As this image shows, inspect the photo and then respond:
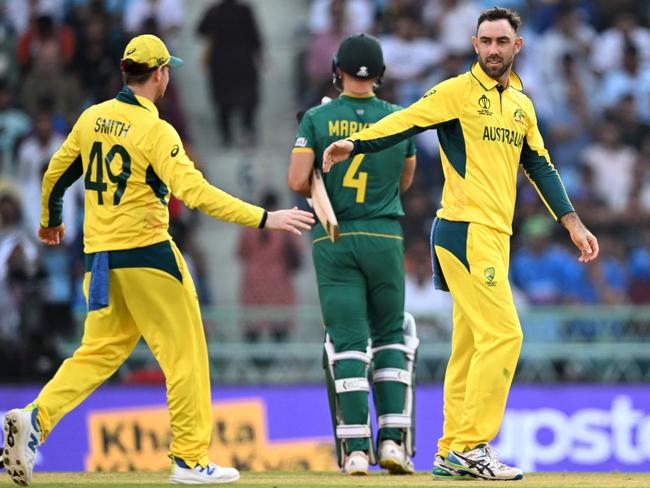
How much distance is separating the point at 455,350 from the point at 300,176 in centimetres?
147

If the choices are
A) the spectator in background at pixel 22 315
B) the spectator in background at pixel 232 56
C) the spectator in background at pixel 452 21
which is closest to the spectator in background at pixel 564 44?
the spectator in background at pixel 452 21

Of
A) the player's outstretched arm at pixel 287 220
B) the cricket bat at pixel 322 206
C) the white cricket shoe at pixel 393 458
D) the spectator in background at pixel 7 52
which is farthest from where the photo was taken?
the spectator in background at pixel 7 52

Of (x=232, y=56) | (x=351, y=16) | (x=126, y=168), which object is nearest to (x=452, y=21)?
(x=351, y=16)

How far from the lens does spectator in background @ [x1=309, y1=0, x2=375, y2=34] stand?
17984 millimetres

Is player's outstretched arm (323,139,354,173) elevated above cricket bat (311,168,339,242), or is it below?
above

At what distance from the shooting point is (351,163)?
9070 mm

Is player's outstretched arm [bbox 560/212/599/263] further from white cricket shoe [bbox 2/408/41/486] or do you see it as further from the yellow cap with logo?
white cricket shoe [bbox 2/408/41/486]

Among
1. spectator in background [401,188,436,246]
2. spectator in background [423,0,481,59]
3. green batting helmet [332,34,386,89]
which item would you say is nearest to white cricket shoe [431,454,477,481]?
green batting helmet [332,34,386,89]

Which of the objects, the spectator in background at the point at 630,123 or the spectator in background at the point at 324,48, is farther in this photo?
the spectator in background at the point at 324,48

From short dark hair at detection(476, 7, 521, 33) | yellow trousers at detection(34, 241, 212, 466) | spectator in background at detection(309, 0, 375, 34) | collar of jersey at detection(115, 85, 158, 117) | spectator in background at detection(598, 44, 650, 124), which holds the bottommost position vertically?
yellow trousers at detection(34, 241, 212, 466)

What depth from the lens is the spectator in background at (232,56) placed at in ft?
58.7

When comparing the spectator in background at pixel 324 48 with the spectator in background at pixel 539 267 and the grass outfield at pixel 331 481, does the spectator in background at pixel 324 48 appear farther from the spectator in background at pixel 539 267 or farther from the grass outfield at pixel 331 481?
the grass outfield at pixel 331 481

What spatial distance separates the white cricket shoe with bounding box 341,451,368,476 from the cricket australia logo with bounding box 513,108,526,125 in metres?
2.33

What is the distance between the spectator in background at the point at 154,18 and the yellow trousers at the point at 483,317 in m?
10.6
